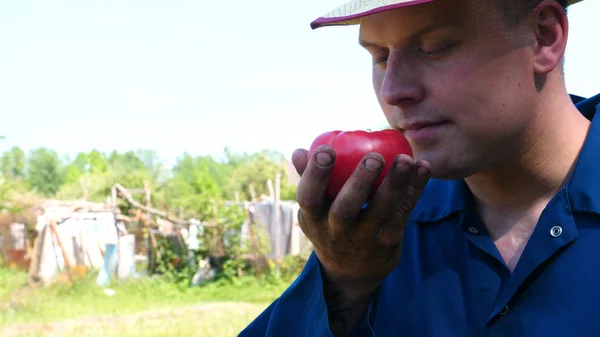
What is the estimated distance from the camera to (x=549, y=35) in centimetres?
154

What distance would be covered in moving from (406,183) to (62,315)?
9043mm

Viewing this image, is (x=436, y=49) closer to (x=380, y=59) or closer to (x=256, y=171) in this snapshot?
(x=380, y=59)

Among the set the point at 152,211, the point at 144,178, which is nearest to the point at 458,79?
the point at 152,211

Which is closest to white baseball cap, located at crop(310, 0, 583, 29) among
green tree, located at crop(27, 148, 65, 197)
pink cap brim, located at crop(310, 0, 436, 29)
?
pink cap brim, located at crop(310, 0, 436, 29)

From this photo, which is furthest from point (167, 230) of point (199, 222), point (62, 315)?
point (62, 315)

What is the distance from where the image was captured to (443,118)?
4.78ft

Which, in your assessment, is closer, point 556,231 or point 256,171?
point 556,231

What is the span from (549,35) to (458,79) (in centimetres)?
28

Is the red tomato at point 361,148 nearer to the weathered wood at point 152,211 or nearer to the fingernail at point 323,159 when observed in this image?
the fingernail at point 323,159

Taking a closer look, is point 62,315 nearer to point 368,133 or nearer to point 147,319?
point 147,319

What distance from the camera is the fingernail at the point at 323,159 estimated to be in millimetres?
1309

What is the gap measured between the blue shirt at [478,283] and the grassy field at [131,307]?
6.35m

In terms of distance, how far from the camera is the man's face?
1.42 meters

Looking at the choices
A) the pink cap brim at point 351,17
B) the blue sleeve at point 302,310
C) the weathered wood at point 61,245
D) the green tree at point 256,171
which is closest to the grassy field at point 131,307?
the weathered wood at point 61,245
